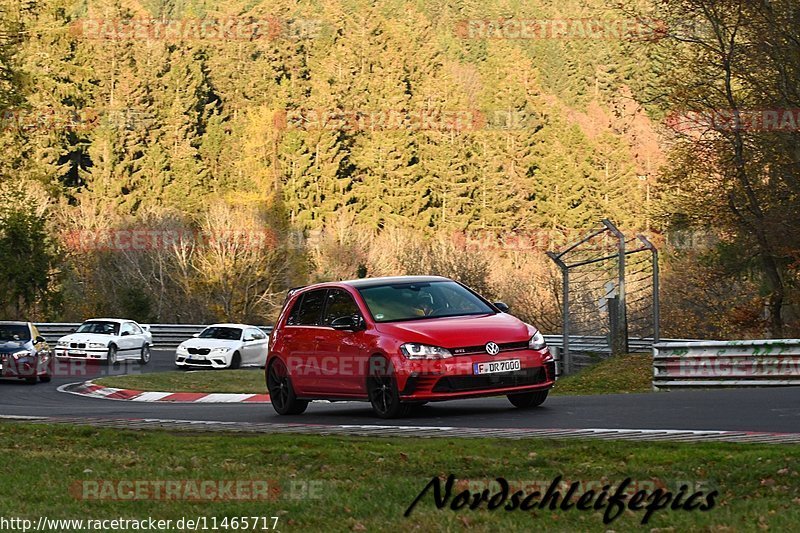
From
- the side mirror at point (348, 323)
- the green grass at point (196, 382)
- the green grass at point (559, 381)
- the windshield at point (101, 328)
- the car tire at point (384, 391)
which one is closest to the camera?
the car tire at point (384, 391)

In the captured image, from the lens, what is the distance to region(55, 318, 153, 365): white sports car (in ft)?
135

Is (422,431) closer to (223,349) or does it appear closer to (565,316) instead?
(565,316)

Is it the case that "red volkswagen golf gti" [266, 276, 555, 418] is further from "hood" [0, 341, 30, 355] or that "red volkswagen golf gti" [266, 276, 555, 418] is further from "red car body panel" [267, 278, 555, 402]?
"hood" [0, 341, 30, 355]

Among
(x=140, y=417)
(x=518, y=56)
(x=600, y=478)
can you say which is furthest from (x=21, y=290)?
(x=518, y=56)

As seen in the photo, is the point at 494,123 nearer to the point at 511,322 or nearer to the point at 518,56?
the point at 518,56

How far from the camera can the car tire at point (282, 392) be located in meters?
17.9

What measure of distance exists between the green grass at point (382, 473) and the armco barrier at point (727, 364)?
957 cm

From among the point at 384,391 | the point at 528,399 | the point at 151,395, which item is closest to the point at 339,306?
the point at 384,391

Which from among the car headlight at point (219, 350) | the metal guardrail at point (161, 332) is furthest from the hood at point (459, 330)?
the metal guardrail at point (161, 332)

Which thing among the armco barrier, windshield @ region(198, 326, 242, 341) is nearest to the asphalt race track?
the armco barrier

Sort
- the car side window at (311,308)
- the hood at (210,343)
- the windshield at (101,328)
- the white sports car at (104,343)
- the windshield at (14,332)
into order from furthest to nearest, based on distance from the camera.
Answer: the windshield at (101,328), the white sports car at (104,343), the hood at (210,343), the windshield at (14,332), the car side window at (311,308)

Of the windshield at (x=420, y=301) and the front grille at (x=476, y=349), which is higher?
the windshield at (x=420, y=301)

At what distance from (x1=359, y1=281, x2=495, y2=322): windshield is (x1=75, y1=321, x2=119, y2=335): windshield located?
1032 inches

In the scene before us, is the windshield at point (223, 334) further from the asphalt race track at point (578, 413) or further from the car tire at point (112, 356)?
the asphalt race track at point (578, 413)
